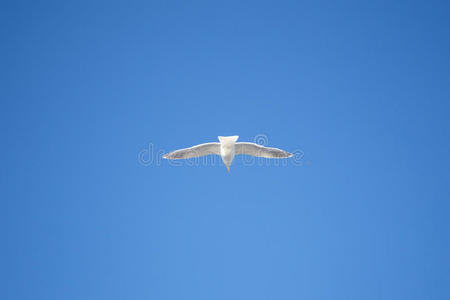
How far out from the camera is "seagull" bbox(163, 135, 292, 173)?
1554 cm

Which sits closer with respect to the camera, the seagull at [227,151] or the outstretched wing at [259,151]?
the seagull at [227,151]

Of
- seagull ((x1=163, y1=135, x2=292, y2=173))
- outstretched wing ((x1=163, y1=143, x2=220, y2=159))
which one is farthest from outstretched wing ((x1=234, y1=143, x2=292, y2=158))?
outstretched wing ((x1=163, y1=143, x2=220, y2=159))

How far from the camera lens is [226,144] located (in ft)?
Result: 50.2

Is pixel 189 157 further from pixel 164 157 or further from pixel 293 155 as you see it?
pixel 293 155

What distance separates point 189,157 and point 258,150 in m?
2.42

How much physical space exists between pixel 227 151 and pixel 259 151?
133 centimetres

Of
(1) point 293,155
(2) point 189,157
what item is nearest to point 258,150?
(1) point 293,155

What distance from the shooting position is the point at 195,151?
16.1 metres

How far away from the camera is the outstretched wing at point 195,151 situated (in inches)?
625

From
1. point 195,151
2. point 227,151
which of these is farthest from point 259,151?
point 195,151

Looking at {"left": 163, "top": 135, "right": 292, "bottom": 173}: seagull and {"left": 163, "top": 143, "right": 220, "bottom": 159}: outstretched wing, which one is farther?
{"left": 163, "top": 143, "right": 220, "bottom": 159}: outstretched wing

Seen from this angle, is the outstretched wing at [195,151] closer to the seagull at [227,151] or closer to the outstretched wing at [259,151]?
the seagull at [227,151]

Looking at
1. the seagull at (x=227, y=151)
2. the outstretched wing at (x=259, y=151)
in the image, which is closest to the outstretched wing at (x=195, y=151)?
the seagull at (x=227, y=151)

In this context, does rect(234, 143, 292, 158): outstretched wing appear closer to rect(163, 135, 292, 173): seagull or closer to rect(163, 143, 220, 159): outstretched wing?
rect(163, 135, 292, 173): seagull
